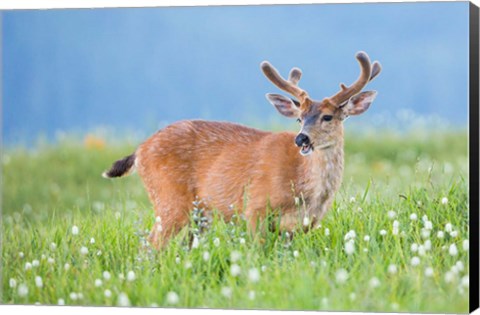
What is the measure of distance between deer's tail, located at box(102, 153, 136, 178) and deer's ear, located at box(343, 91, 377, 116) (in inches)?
56.9

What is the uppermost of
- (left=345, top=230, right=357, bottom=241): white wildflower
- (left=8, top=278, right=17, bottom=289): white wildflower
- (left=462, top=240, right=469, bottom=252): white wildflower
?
(left=345, top=230, right=357, bottom=241): white wildflower

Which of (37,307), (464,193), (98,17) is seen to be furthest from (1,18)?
(464,193)

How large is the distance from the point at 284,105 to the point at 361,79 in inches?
19.6

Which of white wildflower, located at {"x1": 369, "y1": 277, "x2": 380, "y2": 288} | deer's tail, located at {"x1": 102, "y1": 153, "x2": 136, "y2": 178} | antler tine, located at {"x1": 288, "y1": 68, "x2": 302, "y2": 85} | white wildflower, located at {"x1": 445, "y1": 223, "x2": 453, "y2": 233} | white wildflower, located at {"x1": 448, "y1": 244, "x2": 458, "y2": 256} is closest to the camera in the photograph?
white wildflower, located at {"x1": 369, "y1": 277, "x2": 380, "y2": 288}

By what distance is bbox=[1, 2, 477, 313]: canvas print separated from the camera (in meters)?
7.23

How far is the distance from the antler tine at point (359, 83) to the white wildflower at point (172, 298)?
148cm

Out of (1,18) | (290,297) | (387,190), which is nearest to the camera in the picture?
(290,297)

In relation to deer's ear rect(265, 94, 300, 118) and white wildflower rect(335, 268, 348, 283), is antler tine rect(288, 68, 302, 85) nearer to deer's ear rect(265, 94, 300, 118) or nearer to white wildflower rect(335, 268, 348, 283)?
deer's ear rect(265, 94, 300, 118)

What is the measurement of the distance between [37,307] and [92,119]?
49.4 inches

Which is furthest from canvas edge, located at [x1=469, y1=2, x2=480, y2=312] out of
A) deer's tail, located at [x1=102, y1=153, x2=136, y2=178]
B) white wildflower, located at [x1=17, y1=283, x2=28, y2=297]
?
white wildflower, located at [x1=17, y1=283, x2=28, y2=297]

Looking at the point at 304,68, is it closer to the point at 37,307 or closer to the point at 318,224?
the point at 318,224

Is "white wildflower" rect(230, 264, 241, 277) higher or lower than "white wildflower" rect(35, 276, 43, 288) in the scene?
higher

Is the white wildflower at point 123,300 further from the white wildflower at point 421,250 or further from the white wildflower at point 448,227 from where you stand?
the white wildflower at point 448,227

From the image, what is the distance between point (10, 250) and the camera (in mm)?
7945
